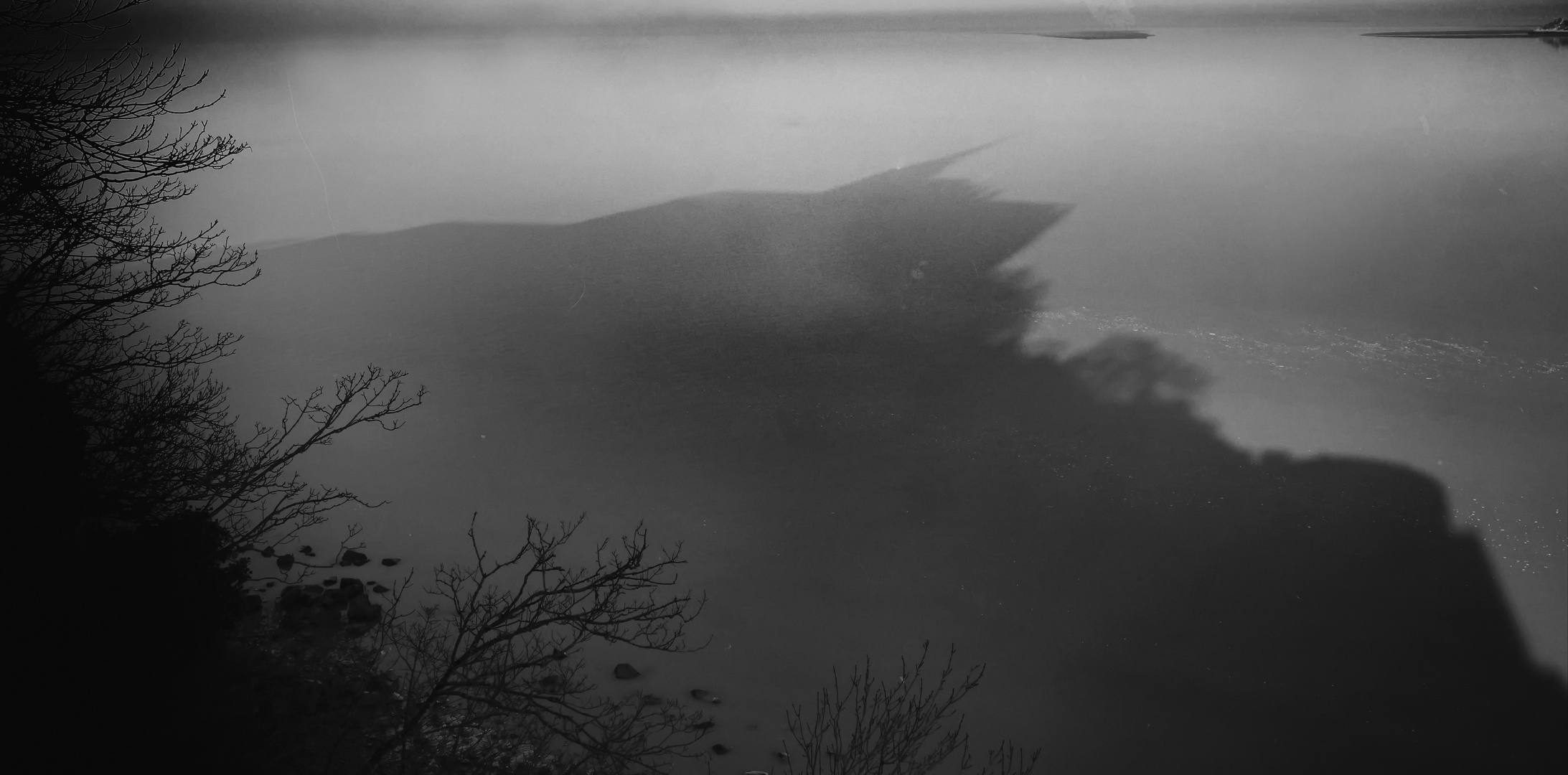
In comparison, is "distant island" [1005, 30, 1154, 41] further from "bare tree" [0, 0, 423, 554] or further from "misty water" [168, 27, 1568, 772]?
"bare tree" [0, 0, 423, 554]

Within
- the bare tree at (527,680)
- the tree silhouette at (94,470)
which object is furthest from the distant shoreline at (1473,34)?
the tree silhouette at (94,470)

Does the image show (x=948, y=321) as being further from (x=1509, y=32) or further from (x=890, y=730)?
(x=1509, y=32)

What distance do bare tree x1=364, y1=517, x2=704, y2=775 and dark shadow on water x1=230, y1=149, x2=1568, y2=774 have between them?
115 cm

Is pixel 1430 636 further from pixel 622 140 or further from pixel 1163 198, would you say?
pixel 622 140

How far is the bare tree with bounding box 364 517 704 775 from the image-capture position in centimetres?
482

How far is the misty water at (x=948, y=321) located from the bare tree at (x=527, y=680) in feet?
1.32

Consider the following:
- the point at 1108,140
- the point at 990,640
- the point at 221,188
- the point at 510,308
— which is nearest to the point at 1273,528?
the point at 990,640

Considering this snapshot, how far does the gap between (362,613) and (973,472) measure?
557 cm

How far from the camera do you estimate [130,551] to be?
5.39 metres

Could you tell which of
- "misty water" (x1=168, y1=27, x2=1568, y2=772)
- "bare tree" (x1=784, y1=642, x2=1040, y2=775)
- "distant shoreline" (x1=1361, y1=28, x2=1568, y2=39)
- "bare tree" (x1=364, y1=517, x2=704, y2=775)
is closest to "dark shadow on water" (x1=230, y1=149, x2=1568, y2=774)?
"misty water" (x1=168, y1=27, x2=1568, y2=772)

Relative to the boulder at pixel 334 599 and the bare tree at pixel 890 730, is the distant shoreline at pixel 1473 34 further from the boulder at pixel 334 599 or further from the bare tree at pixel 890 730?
the boulder at pixel 334 599

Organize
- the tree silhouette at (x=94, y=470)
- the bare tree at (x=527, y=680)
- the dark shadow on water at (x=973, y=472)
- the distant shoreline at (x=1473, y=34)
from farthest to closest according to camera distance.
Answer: the distant shoreline at (x=1473, y=34) → the dark shadow on water at (x=973, y=472) → the bare tree at (x=527, y=680) → the tree silhouette at (x=94, y=470)

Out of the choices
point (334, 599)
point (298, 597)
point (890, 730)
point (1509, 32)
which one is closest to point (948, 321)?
point (890, 730)

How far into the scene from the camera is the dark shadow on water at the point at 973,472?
666 cm
